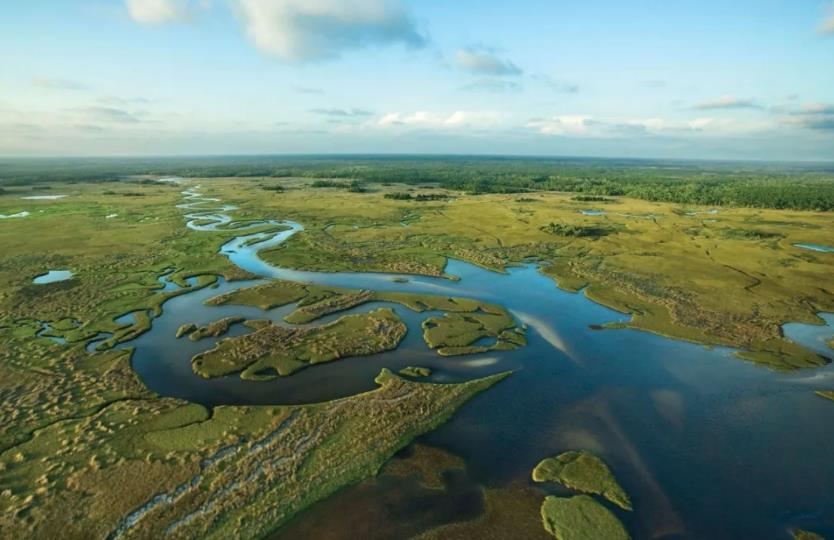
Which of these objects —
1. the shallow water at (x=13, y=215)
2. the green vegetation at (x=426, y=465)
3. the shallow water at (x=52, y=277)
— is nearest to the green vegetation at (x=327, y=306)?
the green vegetation at (x=426, y=465)

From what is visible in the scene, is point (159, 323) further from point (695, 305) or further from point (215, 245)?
point (695, 305)

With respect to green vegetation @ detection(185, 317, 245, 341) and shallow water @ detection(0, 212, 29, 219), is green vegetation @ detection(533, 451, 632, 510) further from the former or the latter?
shallow water @ detection(0, 212, 29, 219)

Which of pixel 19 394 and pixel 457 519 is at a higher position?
pixel 19 394

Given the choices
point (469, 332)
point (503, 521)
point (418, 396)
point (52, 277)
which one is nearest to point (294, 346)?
point (418, 396)

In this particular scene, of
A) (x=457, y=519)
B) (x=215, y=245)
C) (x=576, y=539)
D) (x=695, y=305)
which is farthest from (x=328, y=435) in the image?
(x=215, y=245)

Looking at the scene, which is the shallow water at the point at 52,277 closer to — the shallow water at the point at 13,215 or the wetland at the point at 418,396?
the wetland at the point at 418,396

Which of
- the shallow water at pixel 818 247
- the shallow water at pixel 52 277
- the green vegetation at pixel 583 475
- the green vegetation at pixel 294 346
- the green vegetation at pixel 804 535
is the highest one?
the shallow water at pixel 52 277

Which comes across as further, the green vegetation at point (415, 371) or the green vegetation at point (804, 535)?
the green vegetation at point (415, 371)
